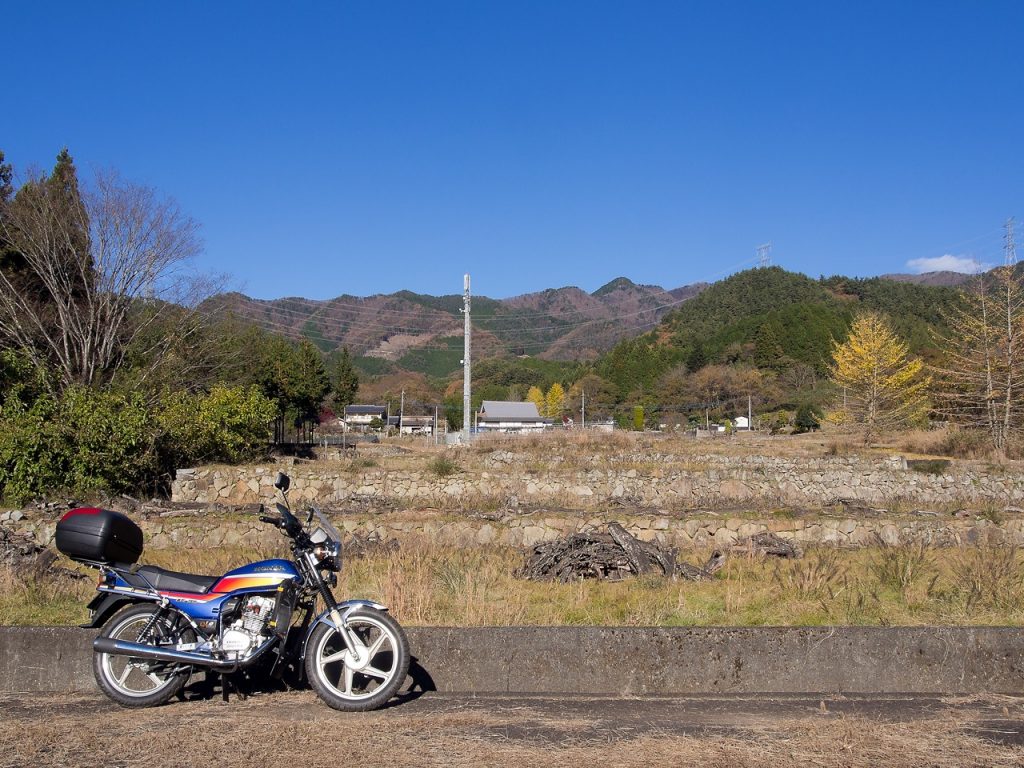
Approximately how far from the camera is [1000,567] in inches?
295

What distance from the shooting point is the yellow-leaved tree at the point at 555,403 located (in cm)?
10544

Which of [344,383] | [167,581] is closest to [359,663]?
[167,581]

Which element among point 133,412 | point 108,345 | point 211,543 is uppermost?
point 108,345

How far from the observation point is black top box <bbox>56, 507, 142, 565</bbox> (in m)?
5.02

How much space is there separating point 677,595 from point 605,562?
177cm

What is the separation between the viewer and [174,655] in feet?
16.1

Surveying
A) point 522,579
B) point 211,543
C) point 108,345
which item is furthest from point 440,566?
point 108,345

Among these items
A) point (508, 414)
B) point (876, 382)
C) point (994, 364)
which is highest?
point (994, 364)

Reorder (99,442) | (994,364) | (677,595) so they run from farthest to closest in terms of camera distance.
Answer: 1. (994,364)
2. (99,442)
3. (677,595)

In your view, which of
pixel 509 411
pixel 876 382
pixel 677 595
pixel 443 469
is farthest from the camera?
pixel 509 411

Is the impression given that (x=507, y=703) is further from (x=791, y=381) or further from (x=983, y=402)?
(x=791, y=381)

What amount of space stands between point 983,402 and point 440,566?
35718 mm

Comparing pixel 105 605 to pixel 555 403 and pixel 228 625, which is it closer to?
pixel 228 625

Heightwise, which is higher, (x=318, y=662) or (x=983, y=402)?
(x=983, y=402)
